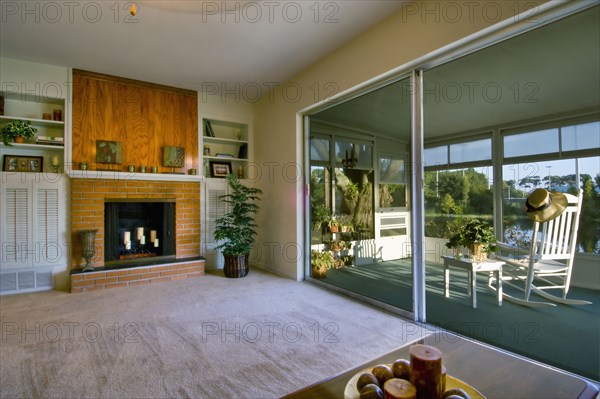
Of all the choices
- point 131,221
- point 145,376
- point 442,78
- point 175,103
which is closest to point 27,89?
point 175,103

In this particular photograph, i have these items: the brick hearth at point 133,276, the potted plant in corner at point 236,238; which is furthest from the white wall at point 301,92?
the brick hearth at point 133,276

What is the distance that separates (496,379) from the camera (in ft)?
3.80

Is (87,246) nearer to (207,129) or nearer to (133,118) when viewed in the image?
(133,118)

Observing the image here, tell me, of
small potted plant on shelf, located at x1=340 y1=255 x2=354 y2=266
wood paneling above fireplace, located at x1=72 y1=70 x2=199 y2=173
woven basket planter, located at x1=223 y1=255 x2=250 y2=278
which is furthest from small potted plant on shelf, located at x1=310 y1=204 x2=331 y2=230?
wood paneling above fireplace, located at x1=72 y1=70 x2=199 y2=173

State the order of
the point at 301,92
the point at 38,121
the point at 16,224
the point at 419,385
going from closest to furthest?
1. the point at 419,385
2. the point at 16,224
3. the point at 38,121
4. the point at 301,92

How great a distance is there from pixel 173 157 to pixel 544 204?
13.9 feet

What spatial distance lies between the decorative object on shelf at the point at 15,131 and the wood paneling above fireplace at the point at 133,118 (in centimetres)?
43

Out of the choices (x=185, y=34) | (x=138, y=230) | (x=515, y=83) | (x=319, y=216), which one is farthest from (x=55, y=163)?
(x=515, y=83)

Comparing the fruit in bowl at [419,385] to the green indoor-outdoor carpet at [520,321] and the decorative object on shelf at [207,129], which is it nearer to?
the green indoor-outdoor carpet at [520,321]

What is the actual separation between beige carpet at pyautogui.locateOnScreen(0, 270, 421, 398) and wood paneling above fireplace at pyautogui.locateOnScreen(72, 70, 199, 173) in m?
1.84

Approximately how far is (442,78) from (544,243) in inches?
61.2

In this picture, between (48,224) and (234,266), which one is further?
(234,266)

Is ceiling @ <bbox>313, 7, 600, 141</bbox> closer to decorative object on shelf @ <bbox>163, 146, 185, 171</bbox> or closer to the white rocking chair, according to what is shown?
the white rocking chair

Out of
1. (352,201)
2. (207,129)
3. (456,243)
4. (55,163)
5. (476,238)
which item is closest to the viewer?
(476,238)
